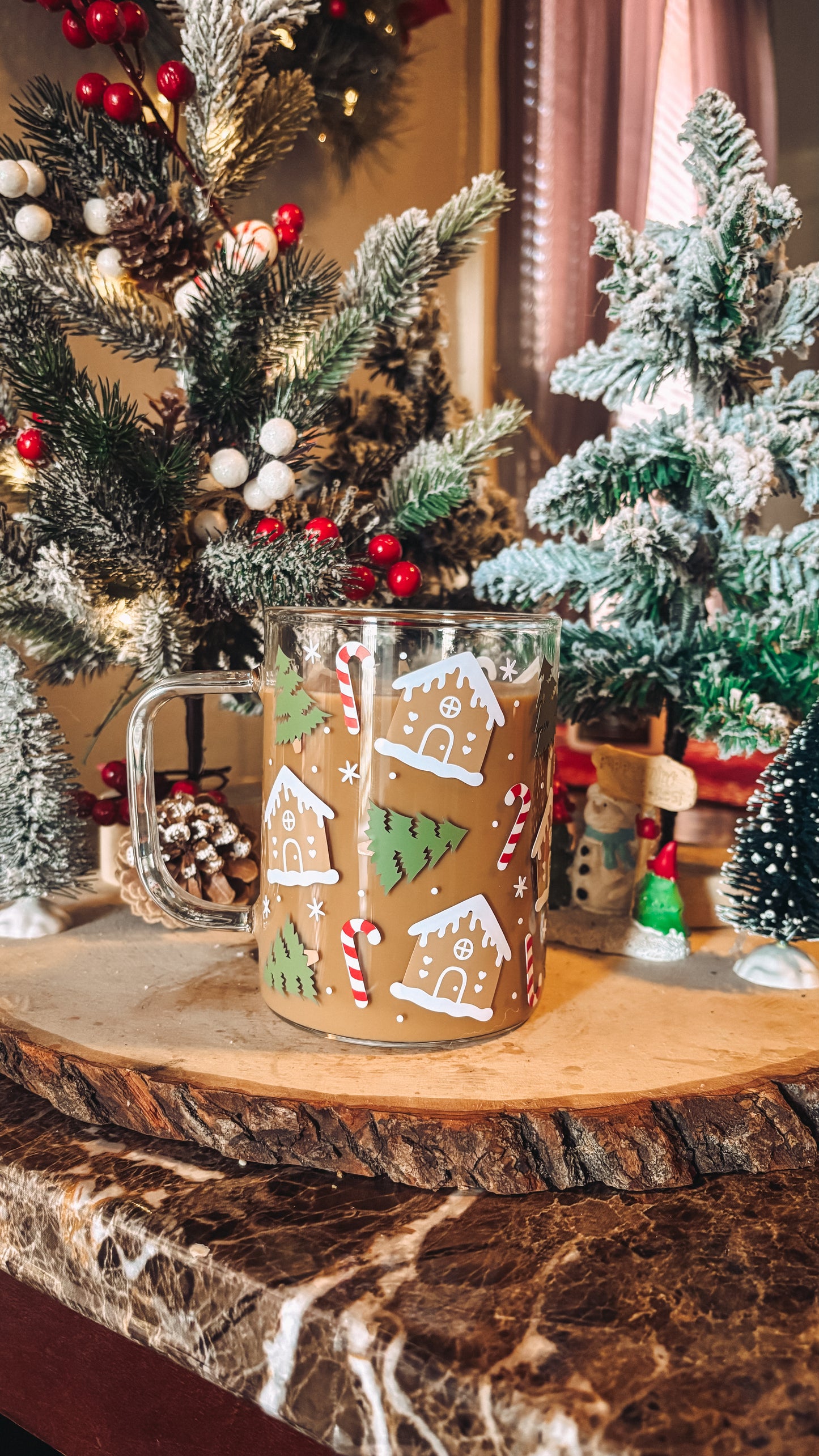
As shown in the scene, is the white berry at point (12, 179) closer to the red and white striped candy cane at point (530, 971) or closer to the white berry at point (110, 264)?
the white berry at point (110, 264)

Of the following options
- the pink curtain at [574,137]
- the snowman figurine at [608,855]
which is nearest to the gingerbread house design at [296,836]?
the snowman figurine at [608,855]

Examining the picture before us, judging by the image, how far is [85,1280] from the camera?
1.58 ft

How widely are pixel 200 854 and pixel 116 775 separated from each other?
0.15 m

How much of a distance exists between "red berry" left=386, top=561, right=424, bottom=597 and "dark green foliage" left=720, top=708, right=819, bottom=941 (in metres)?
0.31

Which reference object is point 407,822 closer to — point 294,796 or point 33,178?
point 294,796

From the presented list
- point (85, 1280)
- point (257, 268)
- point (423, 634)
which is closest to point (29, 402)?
point (257, 268)

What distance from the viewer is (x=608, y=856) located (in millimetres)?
835

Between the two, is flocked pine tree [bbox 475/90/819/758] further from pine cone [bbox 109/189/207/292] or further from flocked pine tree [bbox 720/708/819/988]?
pine cone [bbox 109/189/207/292]

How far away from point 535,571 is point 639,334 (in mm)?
200

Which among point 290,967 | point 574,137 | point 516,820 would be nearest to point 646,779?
point 516,820

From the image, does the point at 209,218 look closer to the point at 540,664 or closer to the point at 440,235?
the point at 440,235

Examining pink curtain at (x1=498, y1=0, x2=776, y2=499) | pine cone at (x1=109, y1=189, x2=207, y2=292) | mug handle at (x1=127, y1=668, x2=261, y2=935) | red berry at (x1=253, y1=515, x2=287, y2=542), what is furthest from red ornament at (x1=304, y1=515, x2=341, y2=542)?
pink curtain at (x1=498, y1=0, x2=776, y2=499)

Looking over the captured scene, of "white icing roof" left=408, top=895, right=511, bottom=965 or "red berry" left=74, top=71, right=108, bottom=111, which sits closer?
"white icing roof" left=408, top=895, right=511, bottom=965

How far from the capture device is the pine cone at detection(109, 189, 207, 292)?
77 cm
